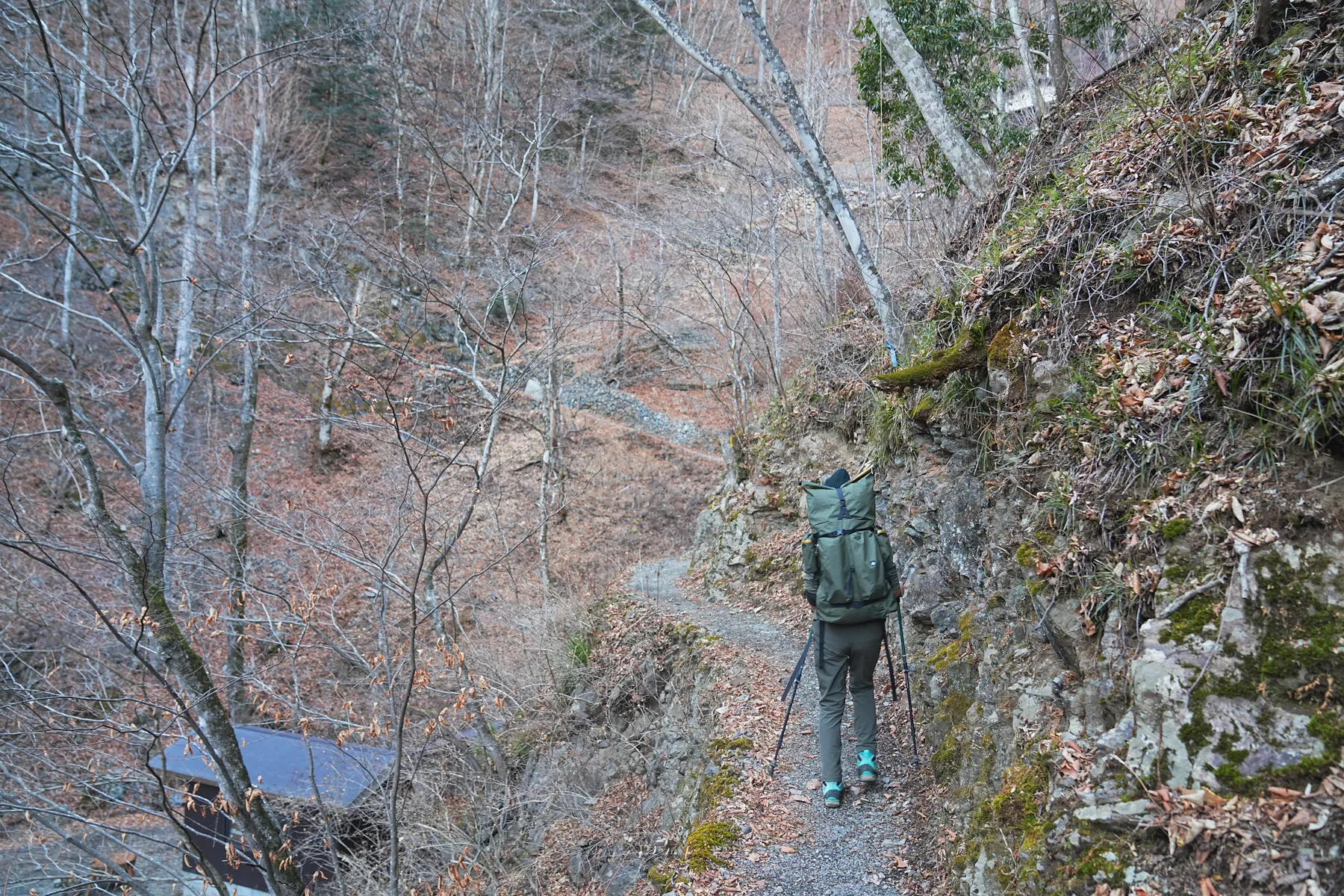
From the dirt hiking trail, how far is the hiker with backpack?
169 millimetres

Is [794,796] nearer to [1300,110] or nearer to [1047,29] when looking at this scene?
[1300,110]

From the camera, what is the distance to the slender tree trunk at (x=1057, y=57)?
7078 millimetres

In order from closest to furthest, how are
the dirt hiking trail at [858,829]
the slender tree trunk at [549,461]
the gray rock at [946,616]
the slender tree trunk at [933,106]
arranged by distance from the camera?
the dirt hiking trail at [858,829] → the gray rock at [946,616] → the slender tree trunk at [933,106] → the slender tree trunk at [549,461]

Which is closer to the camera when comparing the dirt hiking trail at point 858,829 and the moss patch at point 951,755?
the dirt hiking trail at point 858,829

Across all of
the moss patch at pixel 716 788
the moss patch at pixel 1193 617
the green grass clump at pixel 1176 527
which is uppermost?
the green grass clump at pixel 1176 527

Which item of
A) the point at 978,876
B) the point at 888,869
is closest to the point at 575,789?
the point at 888,869

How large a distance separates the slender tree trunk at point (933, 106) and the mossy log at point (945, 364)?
239cm

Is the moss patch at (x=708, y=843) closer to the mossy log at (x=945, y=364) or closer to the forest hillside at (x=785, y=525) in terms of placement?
the forest hillside at (x=785, y=525)

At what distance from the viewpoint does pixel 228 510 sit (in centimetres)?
1191

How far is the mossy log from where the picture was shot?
203 inches

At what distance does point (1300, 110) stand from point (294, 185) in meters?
21.2

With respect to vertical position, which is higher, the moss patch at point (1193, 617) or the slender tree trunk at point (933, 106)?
the slender tree trunk at point (933, 106)

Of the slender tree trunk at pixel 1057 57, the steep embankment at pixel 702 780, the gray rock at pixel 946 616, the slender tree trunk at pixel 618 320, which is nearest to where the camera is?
the steep embankment at pixel 702 780

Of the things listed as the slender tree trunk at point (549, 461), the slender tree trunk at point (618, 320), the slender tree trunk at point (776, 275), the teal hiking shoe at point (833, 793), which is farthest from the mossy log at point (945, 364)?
the slender tree trunk at point (618, 320)
